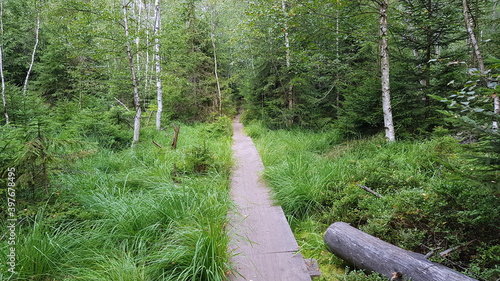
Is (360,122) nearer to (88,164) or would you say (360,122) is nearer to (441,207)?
(441,207)

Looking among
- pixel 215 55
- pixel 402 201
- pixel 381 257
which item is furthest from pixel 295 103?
pixel 381 257

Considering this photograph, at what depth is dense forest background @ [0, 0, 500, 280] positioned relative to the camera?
231cm

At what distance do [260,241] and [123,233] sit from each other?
1.56 meters

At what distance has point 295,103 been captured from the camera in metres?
11.0

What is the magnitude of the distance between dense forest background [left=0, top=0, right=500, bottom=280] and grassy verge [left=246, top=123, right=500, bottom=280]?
0.09 feet

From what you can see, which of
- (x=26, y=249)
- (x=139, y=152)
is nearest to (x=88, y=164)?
(x=139, y=152)

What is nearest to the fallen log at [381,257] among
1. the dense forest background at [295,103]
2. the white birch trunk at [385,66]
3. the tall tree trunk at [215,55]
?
the dense forest background at [295,103]

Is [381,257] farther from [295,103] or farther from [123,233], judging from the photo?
[295,103]

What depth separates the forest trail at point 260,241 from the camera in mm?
2371

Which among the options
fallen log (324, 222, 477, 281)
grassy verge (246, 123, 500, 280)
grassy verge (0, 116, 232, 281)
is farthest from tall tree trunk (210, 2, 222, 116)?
fallen log (324, 222, 477, 281)

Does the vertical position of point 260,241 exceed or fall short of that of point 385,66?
it falls short

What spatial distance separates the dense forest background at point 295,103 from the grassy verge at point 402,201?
0.09ft

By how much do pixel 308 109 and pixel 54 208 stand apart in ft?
31.4

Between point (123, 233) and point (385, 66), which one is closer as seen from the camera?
point (123, 233)
